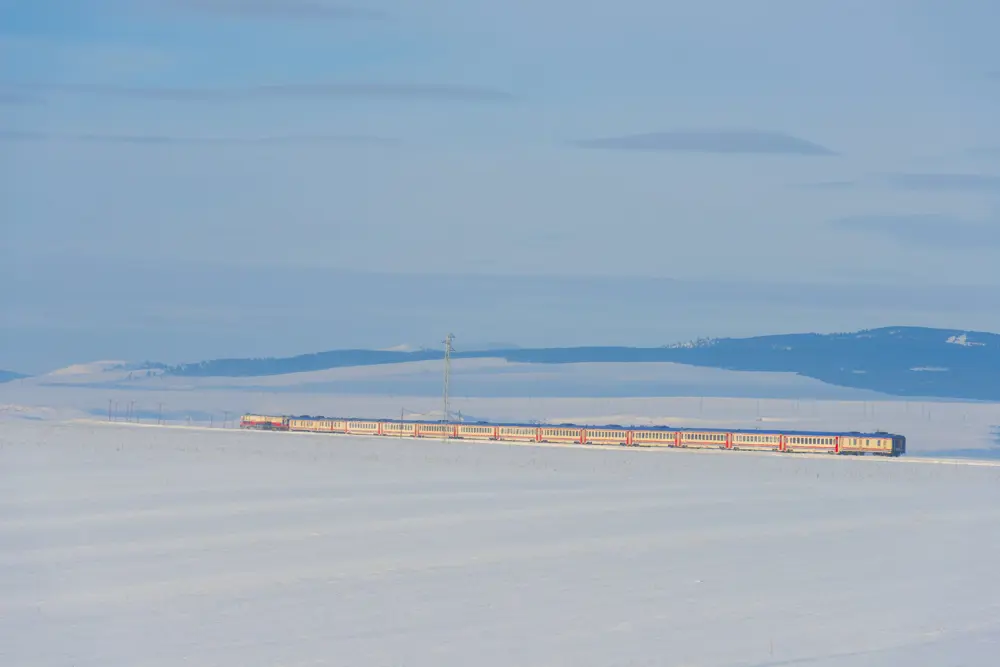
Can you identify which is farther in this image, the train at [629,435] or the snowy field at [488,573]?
the train at [629,435]

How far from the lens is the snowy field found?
17781mm

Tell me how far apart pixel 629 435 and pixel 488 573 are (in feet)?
224

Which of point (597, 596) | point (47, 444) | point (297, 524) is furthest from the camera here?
point (47, 444)

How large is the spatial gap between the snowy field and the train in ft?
117

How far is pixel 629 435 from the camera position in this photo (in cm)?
9106

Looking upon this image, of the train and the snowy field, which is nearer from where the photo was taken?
the snowy field

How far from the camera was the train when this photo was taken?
263 feet

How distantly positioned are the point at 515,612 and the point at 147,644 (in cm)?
559

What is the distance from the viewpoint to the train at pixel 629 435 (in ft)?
263

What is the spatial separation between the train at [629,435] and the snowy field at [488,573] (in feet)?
117

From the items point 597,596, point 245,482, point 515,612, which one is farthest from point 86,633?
point 245,482

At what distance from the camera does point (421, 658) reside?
56.0ft

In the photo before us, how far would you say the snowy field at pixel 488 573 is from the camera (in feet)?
58.3

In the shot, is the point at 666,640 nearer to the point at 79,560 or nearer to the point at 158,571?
the point at 158,571
